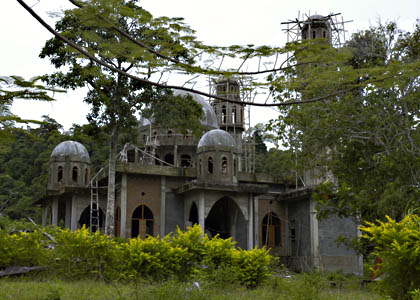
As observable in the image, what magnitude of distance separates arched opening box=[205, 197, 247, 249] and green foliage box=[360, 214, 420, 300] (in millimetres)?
16726

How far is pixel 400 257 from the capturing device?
6.39m

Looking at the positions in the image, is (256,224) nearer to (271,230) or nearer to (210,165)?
(271,230)

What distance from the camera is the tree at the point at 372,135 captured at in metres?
12.7

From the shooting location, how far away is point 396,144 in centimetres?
1325

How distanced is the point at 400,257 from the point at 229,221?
60.2ft

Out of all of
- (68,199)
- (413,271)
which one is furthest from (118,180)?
(413,271)

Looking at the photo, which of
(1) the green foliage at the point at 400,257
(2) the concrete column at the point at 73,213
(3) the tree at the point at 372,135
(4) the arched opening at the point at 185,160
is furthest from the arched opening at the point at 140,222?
(1) the green foliage at the point at 400,257

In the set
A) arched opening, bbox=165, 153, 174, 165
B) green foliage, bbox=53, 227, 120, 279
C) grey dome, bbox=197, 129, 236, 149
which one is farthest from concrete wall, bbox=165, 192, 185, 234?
green foliage, bbox=53, 227, 120, 279

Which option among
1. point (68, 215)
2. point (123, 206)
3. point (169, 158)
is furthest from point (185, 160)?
point (123, 206)

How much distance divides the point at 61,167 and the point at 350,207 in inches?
667

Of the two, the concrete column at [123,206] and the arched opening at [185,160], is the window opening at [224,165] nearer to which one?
the concrete column at [123,206]

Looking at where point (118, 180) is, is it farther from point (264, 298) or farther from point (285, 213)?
point (264, 298)

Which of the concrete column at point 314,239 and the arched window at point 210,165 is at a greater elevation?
the arched window at point 210,165

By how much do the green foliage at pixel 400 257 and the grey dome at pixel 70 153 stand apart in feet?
71.3
